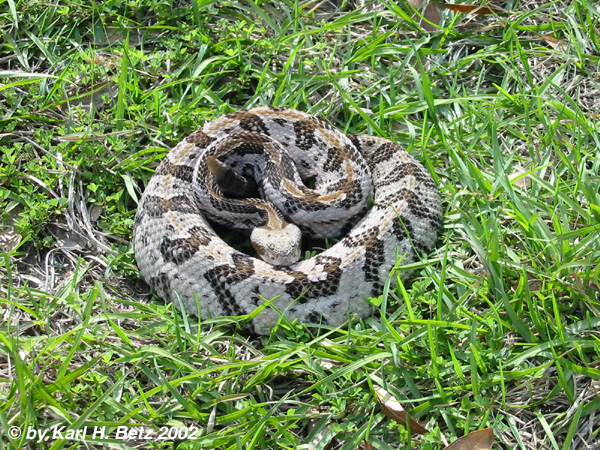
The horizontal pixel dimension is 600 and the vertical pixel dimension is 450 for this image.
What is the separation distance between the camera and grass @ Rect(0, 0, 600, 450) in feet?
12.5

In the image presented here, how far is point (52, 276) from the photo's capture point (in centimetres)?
475

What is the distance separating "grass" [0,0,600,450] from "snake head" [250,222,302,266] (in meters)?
0.60

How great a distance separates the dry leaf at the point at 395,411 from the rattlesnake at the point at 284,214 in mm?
755

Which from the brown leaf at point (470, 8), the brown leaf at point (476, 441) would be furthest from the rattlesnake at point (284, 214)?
the brown leaf at point (470, 8)

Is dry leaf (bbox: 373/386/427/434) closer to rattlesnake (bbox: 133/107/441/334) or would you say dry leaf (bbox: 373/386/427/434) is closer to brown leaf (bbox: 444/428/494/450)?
brown leaf (bbox: 444/428/494/450)

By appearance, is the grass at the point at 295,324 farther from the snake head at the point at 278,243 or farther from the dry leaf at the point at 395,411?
the snake head at the point at 278,243

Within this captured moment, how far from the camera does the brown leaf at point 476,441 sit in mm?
3635

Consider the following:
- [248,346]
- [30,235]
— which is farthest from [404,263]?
[30,235]

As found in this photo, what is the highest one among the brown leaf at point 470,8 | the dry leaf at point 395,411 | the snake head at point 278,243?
the brown leaf at point 470,8

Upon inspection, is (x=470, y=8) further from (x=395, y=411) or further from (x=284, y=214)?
(x=395, y=411)

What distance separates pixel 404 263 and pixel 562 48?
3.02 m

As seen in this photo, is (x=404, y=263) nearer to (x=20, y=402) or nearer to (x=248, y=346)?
(x=248, y=346)

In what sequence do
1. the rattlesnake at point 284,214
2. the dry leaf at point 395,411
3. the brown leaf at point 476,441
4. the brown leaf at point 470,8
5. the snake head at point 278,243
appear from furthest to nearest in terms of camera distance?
1. the brown leaf at point 470,8
2. the snake head at point 278,243
3. the rattlesnake at point 284,214
4. the dry leaf at point 395,411
5. the brown leaf at point 476,441

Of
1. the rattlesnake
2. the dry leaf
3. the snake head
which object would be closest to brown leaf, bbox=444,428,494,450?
the dry leaf
